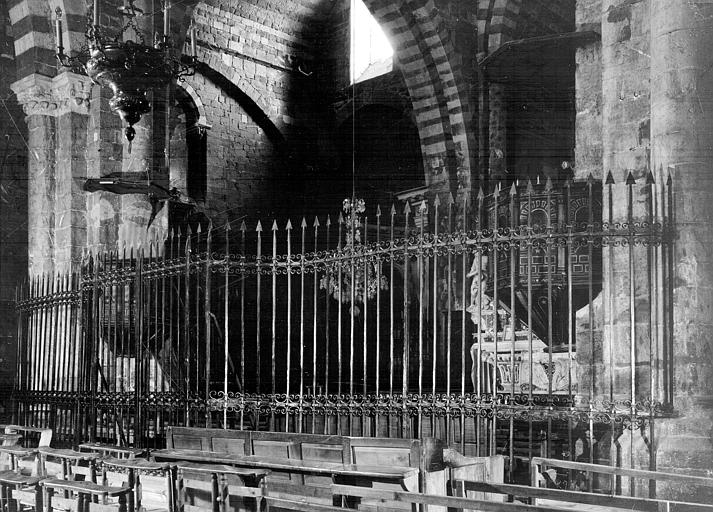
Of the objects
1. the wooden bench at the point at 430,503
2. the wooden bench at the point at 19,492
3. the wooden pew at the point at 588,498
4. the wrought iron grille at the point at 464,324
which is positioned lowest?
the wooden bench at the point at 19,492

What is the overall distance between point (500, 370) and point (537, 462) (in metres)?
5.01

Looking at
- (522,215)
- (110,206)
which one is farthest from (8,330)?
(522,215)

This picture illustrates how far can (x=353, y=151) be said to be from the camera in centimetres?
1686

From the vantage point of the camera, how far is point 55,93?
408 inches

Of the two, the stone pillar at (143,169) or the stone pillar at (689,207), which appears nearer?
the stone pillar at (689,207)

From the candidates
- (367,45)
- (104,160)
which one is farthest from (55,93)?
(367,45)

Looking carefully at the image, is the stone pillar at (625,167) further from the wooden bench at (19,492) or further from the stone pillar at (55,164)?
the stone pillar at (55,164)

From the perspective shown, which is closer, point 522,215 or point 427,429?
point 522,215

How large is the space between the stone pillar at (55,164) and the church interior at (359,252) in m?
0.04

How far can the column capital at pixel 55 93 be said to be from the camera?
10203mm

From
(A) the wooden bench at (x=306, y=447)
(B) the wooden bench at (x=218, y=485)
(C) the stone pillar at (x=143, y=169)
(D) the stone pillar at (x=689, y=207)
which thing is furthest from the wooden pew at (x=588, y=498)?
(C) the stone pillar at (x=143, y=169)

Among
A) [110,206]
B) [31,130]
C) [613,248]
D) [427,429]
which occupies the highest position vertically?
[31,130]

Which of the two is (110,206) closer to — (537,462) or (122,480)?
(122,480)

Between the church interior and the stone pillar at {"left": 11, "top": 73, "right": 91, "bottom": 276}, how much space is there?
4 centimetres
